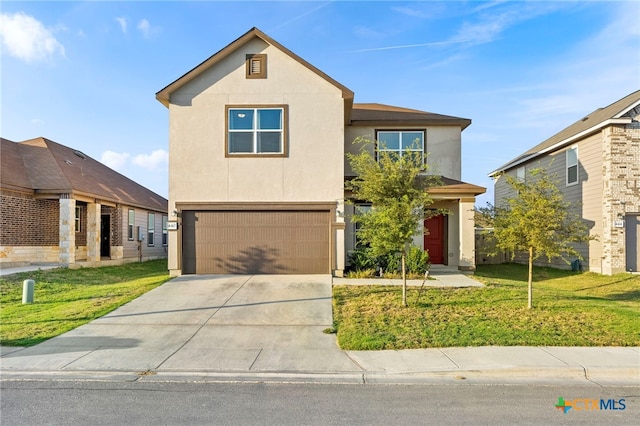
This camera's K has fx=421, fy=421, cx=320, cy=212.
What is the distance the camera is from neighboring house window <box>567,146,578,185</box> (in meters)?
18.4

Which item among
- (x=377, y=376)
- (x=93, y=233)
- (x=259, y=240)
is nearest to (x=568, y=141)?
(x=259, y=240)

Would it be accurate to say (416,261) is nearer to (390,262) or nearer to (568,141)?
(390,262)

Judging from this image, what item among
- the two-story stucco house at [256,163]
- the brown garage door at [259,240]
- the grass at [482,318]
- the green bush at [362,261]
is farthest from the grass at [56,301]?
the green bush at [362,261]

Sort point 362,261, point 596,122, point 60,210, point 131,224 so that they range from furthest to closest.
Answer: point 131,224 < point 60,210 < point 596,122 < point 362,261

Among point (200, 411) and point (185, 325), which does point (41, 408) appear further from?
point (185, 325)

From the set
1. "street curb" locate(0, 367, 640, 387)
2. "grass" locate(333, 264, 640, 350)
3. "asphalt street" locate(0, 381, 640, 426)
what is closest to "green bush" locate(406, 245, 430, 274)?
"grass" locate(333, 264, 640, 350)

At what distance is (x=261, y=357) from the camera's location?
23.9ft

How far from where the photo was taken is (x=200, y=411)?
16.7 ft

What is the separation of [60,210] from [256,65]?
35.1 ft

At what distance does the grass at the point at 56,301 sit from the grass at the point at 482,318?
5.82 metres

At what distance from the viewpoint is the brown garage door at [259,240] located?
14359 mm

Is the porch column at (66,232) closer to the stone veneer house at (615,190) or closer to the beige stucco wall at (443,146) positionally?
the beige stucco wall at (443,146)

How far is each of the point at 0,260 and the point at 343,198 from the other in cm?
1383

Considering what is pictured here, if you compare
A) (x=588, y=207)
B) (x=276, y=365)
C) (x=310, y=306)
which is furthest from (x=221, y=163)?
(x=588, y=207)
